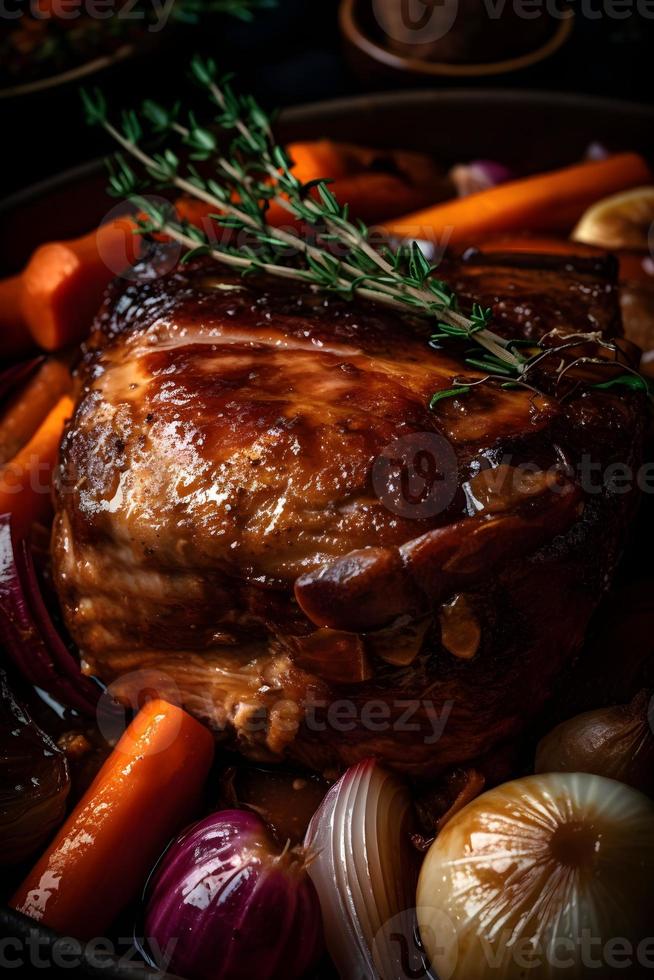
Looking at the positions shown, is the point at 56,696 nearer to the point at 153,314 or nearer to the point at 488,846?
the point at 153,314

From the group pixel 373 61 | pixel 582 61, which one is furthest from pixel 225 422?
pixel 582 61

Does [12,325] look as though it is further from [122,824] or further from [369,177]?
[122,824]

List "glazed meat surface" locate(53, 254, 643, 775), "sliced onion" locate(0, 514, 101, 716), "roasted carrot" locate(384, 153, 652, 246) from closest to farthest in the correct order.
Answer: "glazed meat surface" locate(53, 254, 643, 775)
"sliced onion" locate(0, 514, 101, 716)
"roasted carrot" locate(384, 153, 652, 246)

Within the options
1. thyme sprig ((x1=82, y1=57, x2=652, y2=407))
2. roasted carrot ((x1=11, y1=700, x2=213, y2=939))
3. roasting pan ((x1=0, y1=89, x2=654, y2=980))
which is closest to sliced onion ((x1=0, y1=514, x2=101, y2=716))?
roasted carrot ((x1=11, y1=700, x2=213, y2=939))

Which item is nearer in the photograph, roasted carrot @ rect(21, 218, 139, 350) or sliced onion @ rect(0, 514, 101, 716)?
sliced onion @ rect(0, 514, 101, 716)

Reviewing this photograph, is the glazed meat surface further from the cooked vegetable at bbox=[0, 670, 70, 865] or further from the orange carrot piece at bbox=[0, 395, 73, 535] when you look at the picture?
the orange carrot piece at bbox=[0, 395, 73, 535]

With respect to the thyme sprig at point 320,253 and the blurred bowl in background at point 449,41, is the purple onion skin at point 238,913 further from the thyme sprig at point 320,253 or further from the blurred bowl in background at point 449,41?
the blurred bowl in background at point 449,41

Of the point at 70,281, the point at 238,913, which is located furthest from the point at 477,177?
the point at 238,913
